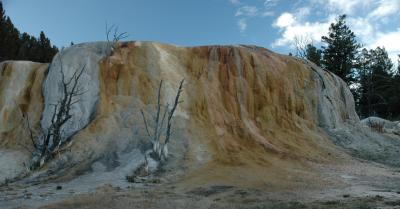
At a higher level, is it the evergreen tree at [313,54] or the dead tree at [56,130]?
the evergreen tree at [313,54]

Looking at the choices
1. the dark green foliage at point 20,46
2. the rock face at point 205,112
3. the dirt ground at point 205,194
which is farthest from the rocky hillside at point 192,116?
the dark green foliage at point 20,46

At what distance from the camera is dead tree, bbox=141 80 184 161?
15.5 metres

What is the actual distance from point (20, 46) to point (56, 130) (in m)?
14.4

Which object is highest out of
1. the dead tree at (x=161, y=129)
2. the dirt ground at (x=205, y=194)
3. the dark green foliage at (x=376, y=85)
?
the dark green foliage at (x=376, y=85)

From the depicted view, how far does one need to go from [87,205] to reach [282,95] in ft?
35.6

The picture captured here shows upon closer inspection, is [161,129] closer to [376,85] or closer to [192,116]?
[192,116]

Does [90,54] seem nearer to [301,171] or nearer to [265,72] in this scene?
[265,72]

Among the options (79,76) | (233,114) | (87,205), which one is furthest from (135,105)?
(87,205)

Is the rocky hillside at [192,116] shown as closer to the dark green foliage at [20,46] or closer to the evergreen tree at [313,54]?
the dark green foliage at [20,46]

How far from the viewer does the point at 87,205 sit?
10883mm

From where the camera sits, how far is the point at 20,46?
28547 millimetres

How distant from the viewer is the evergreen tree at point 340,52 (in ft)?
136

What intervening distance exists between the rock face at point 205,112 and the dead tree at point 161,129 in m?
0.29

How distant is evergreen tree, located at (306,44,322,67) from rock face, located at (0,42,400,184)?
70.6ft
